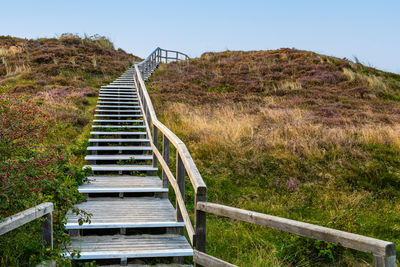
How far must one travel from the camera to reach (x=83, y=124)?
11.4m

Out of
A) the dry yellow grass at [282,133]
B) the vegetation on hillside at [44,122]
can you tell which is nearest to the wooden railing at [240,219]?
the vegetation on hillside at [44,122]

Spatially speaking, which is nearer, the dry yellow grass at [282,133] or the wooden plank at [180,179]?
the wooden plank at [180,179]

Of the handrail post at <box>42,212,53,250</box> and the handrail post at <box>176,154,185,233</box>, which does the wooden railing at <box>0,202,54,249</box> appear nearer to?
the handrail post at <box>42,212,53,250</box>

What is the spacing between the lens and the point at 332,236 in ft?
7.68

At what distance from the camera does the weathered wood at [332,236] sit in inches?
79.4

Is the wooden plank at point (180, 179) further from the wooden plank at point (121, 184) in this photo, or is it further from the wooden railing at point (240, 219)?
the wooden plank at point (121, 184)

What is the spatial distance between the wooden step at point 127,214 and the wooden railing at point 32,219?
104 centimetres

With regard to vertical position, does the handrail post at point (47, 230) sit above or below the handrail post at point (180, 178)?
below

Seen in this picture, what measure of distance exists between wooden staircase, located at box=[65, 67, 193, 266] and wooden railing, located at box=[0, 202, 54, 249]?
17.2 inches

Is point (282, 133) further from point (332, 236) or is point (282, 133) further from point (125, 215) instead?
point (332, 236)

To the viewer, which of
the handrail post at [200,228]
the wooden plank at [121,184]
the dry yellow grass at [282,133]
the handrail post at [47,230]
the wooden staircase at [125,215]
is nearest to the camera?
the handrail post at [47,230]

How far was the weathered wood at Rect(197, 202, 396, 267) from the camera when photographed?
2016 millimetres

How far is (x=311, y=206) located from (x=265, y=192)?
925 millimetres

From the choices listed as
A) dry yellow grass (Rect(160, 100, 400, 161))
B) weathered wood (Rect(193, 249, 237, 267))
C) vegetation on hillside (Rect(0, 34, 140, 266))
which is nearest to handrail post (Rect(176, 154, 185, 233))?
weathered wood (Rect(193, 249, 237, 267))
